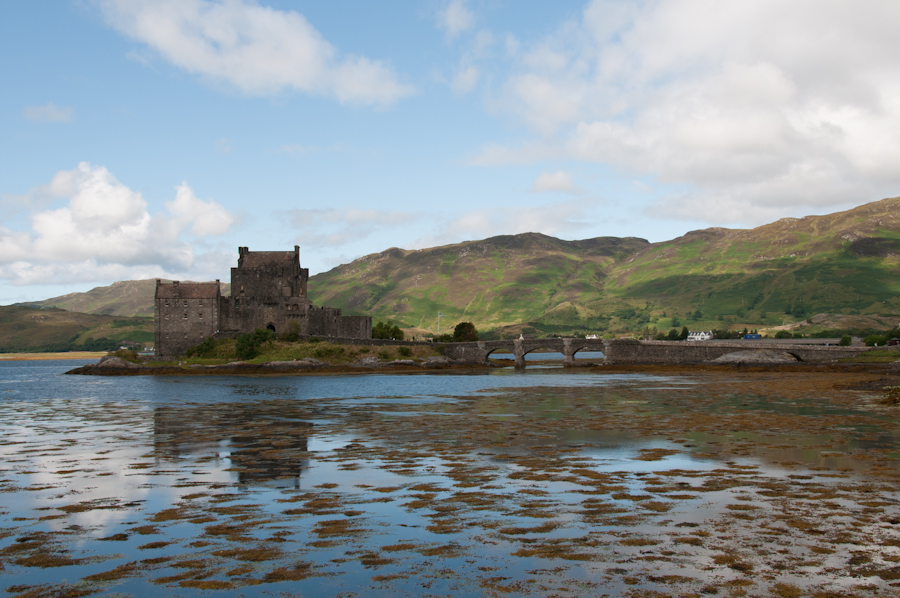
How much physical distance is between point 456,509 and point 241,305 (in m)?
96.8

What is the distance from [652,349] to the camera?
379 feet

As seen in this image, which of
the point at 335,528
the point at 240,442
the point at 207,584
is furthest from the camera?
the point at 240,442

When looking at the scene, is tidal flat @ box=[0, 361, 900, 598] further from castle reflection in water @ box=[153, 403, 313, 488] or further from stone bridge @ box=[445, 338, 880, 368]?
stone bridge @ box=[445, 338, 880, 368]

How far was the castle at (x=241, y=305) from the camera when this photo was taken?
10250cm

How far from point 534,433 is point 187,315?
87.2 m

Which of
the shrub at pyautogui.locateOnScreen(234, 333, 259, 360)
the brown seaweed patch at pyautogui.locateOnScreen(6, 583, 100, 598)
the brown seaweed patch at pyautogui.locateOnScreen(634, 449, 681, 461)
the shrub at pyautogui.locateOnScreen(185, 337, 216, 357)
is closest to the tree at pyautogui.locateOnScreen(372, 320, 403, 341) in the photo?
the shrub at pyautogui.locateOnScreen(234, 333, 259, 360)

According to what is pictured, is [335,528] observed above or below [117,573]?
below

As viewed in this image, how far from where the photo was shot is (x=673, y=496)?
15266 millimetres

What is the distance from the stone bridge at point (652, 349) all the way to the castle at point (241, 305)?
32797 millimetres

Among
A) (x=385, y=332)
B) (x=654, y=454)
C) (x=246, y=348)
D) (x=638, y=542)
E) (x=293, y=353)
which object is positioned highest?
(x=385, y=332)

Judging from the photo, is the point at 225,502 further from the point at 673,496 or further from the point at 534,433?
the point at 534,433

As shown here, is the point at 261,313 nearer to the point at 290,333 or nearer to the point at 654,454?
the point at 290,333

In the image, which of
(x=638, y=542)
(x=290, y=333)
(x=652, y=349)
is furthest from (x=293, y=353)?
(x=638, y=542)

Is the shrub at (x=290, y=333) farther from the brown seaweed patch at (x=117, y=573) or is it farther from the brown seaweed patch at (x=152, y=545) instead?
the brown seaweed patch at (x=117, y=573)
